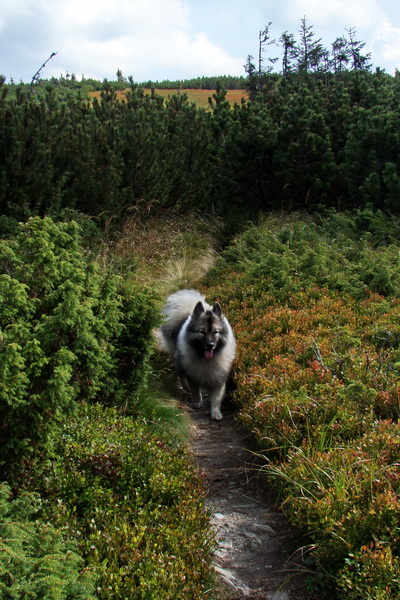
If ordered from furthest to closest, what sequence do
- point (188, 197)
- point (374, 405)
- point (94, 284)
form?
point (188, 197)
point (374, 405)
point (94, 284)

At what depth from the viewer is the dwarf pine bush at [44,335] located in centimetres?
298

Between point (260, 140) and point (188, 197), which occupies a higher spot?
point (260, 140)

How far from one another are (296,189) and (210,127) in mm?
3227

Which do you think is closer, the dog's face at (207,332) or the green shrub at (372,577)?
the green shrub at (372,577)

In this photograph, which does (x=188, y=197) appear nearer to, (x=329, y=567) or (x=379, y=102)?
(x=379, y=102)

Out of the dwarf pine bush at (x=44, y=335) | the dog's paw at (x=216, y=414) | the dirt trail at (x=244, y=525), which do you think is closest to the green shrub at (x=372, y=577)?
the dirt trail at (x=244, y=525)

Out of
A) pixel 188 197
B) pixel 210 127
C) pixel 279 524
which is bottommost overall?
pixel 279 524

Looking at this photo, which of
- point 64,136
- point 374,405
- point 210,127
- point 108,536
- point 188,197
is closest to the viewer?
point 108,536

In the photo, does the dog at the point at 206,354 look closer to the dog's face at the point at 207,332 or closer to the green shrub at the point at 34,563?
the dog's face at the point at 207,332

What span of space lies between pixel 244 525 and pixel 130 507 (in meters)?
1.00

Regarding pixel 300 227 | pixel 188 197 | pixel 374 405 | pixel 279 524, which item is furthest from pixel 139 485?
pixel 188 197

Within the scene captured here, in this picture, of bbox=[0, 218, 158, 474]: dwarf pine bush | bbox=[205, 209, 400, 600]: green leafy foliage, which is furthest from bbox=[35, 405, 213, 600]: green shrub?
bbox=[205, 209, 400, 600]: green leafy foliage

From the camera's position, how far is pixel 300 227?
11289mm

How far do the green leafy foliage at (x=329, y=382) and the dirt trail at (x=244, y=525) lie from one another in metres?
0.20
